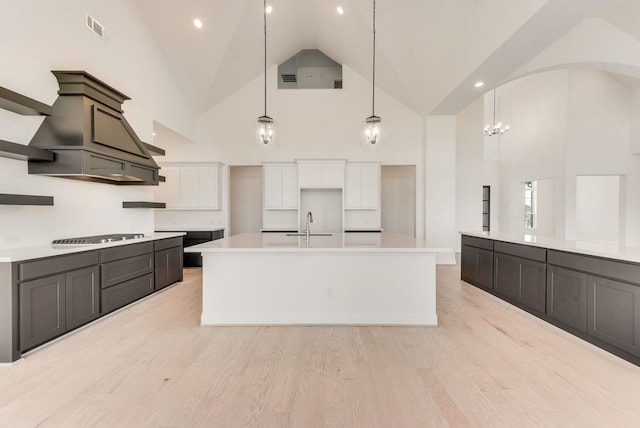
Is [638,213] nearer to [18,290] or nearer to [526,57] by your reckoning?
[526,57]

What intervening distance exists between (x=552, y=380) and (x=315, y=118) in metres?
6.22

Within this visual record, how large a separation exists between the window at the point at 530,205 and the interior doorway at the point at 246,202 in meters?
9.07

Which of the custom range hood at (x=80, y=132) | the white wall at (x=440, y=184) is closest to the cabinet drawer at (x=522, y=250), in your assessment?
the white wall at (x=440, y=184)

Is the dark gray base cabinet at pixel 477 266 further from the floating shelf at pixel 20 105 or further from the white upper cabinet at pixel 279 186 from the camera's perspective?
the floating shelf at pixel 20 105

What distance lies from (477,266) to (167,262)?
185 inches

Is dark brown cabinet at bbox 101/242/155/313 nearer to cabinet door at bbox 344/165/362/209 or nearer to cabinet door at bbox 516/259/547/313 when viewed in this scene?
cabinet door at bbox 344/165/362/209

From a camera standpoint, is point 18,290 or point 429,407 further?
point 18,290

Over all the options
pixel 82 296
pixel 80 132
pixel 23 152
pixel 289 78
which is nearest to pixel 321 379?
pixel 82 296

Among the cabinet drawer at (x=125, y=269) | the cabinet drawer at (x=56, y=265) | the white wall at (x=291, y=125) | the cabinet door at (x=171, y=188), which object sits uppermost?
the white wall at (x=291, y=125)

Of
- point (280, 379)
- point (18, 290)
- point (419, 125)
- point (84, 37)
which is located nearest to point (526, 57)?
point (419, 125)

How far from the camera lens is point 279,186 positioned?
22.4 feet

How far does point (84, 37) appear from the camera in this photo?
3.70 meters

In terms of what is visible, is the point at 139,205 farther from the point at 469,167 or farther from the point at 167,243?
the point at 469,167

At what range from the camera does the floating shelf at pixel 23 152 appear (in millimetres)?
2547
